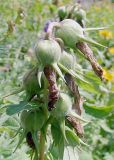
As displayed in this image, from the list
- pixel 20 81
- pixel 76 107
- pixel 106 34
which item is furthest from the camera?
pixel 106 34

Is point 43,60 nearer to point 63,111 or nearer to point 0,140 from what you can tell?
point 63,111

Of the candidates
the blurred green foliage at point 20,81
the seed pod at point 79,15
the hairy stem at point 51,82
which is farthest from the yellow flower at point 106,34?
the hairy stem at point 51,82

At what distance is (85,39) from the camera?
3.53 ft

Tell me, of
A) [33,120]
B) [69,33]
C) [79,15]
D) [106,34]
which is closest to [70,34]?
[69,33]

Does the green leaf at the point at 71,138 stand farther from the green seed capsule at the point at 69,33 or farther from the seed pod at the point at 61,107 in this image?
the green seed capsule at the point at 69,33

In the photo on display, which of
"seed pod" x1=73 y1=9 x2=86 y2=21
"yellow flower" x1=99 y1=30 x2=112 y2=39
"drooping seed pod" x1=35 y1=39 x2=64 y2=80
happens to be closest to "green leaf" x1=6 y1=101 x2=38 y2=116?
"drooping seed pod" x1=35 y1=39 x2=64 y2=80

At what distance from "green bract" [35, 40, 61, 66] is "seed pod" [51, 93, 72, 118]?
0.11 metres

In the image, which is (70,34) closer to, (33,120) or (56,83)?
(56,83)

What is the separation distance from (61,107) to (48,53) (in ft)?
0.47

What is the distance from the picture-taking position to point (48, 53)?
40.1 inches

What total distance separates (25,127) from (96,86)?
26 cm

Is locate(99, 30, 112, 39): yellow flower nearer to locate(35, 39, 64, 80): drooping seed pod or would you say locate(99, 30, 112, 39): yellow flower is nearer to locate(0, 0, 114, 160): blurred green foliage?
locate(0, 0, 114, 160): blurred green foliage

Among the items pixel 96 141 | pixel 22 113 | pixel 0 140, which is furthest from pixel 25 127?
pixel 96 141

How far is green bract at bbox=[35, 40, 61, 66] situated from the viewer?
1.02 m
